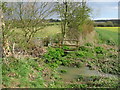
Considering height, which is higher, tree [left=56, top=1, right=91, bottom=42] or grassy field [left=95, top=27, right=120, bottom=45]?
tree [left=56, top=1, right=91, bottom=42]

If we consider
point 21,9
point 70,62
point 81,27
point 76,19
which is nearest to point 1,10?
point 21,9

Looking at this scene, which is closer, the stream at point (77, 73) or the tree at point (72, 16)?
the stream at point (77, 73)

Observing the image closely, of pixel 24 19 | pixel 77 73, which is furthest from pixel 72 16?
pixel 77 73

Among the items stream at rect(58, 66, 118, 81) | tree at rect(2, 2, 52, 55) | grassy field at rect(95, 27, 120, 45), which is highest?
tree at rect(2, 2, 52, 55)

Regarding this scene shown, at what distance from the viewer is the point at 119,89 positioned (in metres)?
5.16

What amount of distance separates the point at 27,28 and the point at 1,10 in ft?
10.5

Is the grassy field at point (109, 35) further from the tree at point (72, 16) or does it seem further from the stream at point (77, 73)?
the stream at point (77, 73)

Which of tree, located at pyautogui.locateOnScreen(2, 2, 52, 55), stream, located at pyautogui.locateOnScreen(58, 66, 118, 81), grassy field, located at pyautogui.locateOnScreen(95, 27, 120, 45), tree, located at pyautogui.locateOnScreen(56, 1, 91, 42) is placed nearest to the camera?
stream, located at pyautogui.locateOnScreen(58, 66, 118, 81)

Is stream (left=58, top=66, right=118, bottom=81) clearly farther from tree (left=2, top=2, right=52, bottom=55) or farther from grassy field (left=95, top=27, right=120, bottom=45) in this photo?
grassy field (left=95, top=27, right=120, bottom=45)

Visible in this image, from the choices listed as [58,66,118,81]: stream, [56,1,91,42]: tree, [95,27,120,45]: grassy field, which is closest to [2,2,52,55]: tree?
[58,66,118,81]: stream

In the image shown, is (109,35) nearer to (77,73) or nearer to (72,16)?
(72,16)

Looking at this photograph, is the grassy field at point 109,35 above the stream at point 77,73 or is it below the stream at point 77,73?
above

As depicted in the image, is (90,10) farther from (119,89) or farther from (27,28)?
(119,89)

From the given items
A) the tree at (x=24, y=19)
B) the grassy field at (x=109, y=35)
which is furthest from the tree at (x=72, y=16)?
the grassy field at (x=109, y=35)
